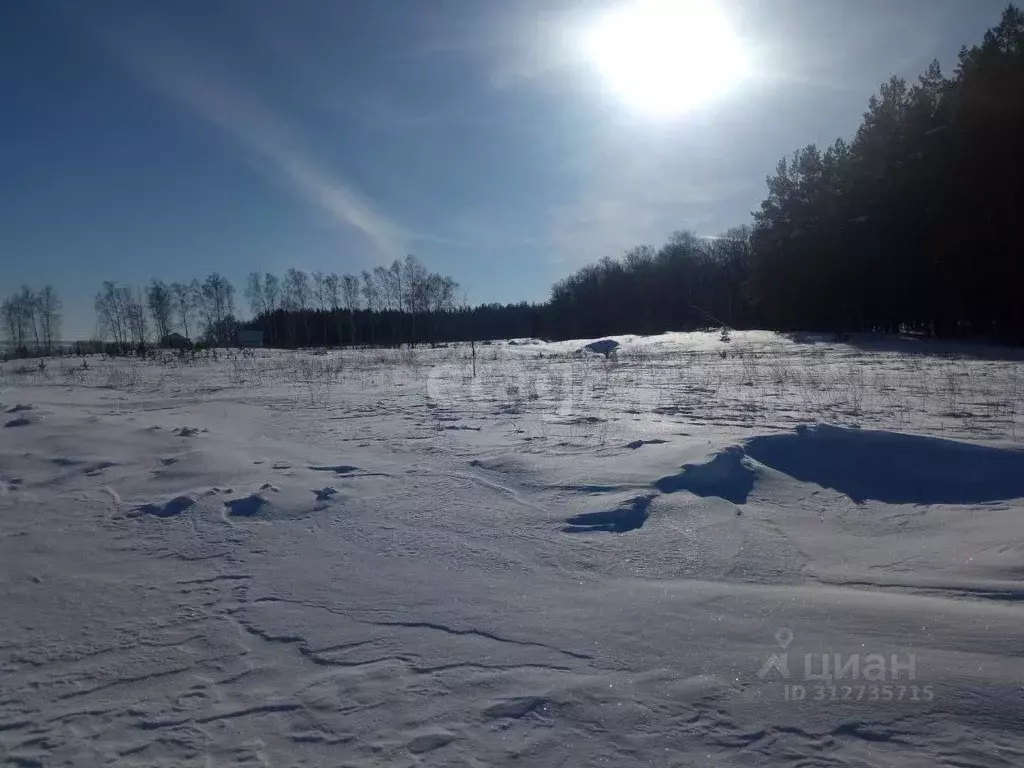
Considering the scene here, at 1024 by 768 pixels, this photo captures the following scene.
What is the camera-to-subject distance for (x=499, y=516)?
4.27m

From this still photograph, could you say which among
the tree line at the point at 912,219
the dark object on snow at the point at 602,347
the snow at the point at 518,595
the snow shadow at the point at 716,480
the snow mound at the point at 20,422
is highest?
the tree line at the point at 912,219

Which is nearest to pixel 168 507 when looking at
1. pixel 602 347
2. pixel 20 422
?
pixel 20 422

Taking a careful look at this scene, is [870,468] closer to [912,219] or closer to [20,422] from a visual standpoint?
[20,422]

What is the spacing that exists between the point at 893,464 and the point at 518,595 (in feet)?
12.6

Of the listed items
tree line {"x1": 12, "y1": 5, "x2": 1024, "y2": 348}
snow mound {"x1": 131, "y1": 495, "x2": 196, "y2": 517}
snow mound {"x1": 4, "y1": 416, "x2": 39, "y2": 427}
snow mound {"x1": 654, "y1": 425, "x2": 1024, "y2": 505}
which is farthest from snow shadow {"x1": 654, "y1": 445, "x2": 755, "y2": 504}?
tree line {"x1": 12, "y1": 5, "x2": 1024, "y2": 348}

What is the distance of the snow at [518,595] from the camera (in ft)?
6.88

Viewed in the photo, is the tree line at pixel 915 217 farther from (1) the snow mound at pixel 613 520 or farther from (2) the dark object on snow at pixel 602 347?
(1) the snow mound at pixel 613 520

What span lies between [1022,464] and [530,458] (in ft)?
13.1

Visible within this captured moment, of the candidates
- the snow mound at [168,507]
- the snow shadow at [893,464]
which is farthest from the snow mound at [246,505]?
the snow shadow at [893,464]

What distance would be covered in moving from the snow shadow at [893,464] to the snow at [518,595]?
3 centimetres

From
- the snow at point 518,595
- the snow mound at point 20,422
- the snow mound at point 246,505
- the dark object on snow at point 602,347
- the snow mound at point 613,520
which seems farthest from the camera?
the dark object on snow at point 602,347

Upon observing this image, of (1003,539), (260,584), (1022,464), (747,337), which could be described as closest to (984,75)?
(747,337)

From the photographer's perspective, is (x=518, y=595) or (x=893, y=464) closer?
(x=518, y=595)

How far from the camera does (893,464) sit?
5195 millimetres
